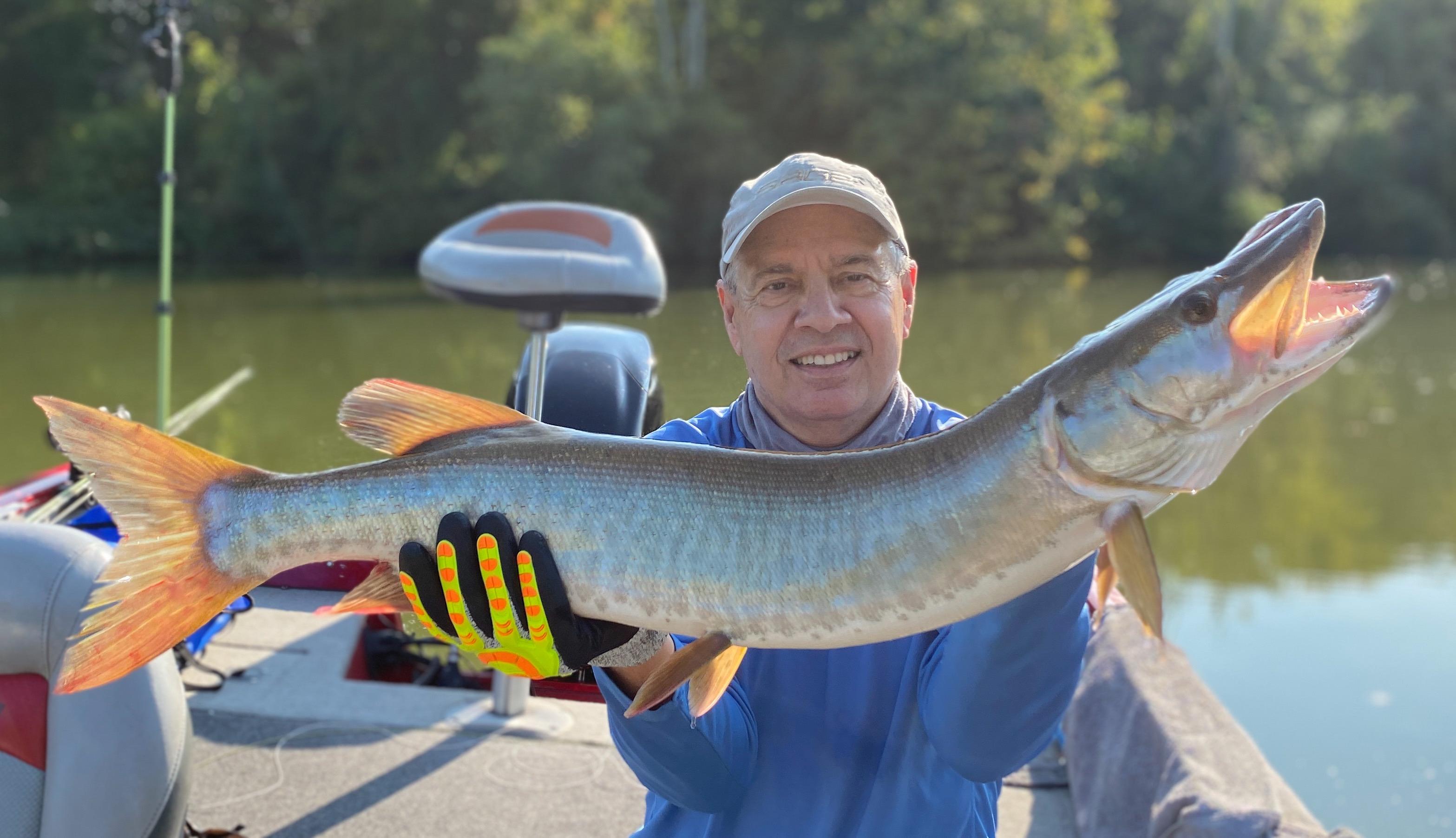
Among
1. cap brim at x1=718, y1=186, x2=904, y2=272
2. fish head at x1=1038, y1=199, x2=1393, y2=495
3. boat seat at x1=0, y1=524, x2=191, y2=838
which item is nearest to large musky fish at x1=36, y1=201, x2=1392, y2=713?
fish head at x1=1038, y1=199, x2=1393, y2=495

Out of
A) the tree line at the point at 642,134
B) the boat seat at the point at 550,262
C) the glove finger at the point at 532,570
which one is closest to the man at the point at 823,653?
Result: the glove finger at the point at 532,570

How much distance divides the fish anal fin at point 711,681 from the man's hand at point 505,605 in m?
0.17

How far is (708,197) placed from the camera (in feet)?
90.2

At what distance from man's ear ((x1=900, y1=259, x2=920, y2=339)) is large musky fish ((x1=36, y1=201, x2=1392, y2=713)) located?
65 centimetres

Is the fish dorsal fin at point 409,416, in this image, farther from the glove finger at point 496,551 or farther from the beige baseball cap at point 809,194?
the beige baseball cap at point 809,194

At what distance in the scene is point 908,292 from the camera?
7.43ft

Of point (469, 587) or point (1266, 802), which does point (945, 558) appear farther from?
point (1266, 802)

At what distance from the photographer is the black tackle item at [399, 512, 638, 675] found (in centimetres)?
166

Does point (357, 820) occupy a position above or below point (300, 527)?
below

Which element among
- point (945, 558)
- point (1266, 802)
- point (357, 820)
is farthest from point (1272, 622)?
point (945, 558)

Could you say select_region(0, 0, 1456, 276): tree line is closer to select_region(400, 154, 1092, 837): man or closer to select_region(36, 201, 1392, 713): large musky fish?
select_region(400, 154, 1092, 837): man

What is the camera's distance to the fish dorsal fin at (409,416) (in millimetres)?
1792

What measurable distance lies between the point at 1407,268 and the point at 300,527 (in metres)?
32.7

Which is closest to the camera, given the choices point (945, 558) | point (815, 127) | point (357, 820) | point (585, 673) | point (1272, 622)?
point (945, 558)
